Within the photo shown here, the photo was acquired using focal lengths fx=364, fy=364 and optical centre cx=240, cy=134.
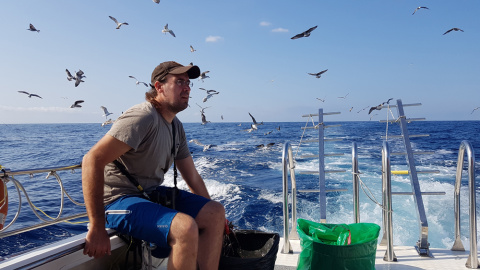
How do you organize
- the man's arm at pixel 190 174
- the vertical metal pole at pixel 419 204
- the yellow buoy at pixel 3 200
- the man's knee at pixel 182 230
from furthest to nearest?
1. the vertical metal pole at pixel 419 204
2. the man's arm at pixel 190 174
3. the yellow buoy at pixel 3 200
4. the man's knee at pixel 182 230

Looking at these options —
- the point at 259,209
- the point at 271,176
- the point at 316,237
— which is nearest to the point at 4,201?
the point at 316,237

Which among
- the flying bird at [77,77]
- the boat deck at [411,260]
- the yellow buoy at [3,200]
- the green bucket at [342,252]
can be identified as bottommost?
the boat deck at [411,260]

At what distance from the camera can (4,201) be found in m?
2.28

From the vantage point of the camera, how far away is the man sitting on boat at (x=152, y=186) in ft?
6.25

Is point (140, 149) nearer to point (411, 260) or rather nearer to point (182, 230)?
point (182, 230)

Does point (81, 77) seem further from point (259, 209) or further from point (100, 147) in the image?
point (100, 147)

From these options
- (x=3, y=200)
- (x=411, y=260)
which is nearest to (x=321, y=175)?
(x=411, y=260)

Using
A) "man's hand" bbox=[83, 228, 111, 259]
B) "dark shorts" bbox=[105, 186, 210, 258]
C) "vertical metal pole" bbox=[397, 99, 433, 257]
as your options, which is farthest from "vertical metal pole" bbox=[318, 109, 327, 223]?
"man's hand" bbox=[83, 228, 111, 259]

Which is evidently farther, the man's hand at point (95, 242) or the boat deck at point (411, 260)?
the boat deck at point (411, 260)

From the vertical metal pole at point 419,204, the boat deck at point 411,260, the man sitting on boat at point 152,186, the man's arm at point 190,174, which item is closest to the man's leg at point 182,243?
the man sitting on boat at point 152,186

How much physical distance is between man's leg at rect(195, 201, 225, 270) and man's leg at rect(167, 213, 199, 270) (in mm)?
226

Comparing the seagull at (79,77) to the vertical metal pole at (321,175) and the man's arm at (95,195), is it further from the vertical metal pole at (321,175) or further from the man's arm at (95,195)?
the man's arm at (95,195)

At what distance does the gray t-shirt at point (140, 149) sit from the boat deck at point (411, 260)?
4.04 ft

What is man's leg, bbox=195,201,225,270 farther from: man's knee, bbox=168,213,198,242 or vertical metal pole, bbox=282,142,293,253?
vertical metal pole, bbox=282,142,293,253
